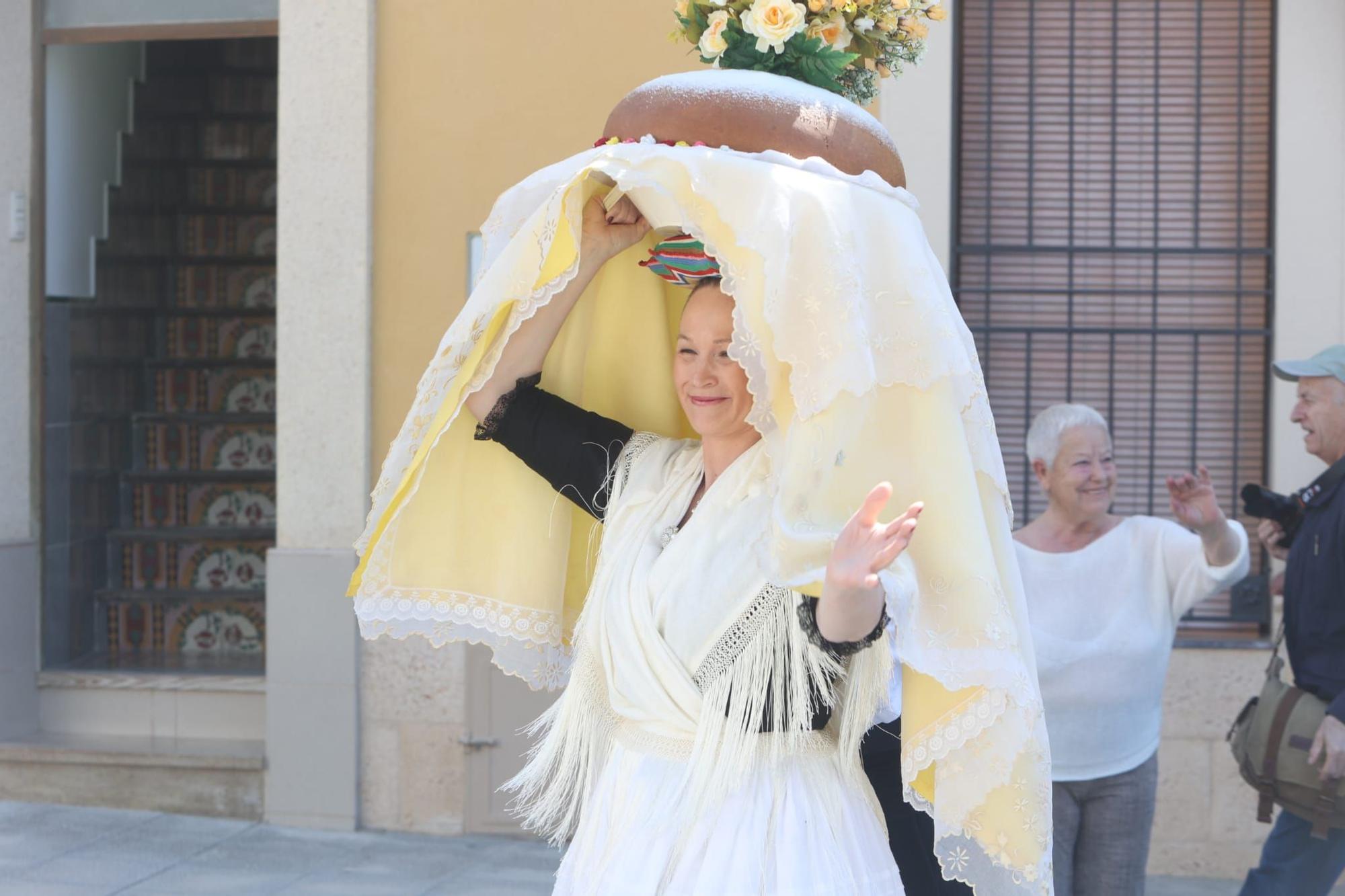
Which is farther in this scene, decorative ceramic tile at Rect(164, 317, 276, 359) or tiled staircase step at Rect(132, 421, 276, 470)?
decorative ceramic tile at Rect(164, 317, 276, 359)

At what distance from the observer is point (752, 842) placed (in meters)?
2.27

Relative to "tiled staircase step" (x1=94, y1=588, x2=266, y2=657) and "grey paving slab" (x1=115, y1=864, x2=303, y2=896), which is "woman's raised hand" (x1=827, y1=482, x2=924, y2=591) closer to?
"grey paving slab" (x1=115, y1=864, x2=303, y2=896)

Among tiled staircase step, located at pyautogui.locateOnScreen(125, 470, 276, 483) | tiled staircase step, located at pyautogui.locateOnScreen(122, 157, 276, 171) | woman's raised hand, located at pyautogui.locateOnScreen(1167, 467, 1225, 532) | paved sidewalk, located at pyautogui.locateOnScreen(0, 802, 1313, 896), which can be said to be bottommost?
paved sidewalk, located at pyautogui.locateOnScreen(0, 802, 1313, 896)

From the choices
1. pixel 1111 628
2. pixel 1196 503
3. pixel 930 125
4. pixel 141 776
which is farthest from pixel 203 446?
pixel 1196 503

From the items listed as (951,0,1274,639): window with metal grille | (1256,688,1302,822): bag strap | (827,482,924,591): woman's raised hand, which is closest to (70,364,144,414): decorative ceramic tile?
(951,0,1274,639): window with metal grille

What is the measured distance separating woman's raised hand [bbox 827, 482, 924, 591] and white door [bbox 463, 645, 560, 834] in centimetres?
372

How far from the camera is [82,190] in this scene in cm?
688

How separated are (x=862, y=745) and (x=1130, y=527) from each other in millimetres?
1666

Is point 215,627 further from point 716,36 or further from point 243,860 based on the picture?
point 716,36

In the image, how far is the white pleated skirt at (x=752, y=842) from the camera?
225 centimetres

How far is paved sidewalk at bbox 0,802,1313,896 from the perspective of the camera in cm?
502

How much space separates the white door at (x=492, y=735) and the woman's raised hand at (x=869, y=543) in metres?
3.72

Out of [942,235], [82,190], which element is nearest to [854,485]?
[942,235]

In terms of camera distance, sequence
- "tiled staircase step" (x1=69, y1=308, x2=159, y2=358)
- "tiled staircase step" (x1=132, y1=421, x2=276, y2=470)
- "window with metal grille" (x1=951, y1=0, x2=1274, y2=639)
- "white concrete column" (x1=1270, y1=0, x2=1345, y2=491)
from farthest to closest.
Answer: "tiled staircase step" (x1=132, y1=421, x2=276, y2=470) → "tiled staircase step" (x1=69, y1=308, x2=159, y2=358) → "window with metal grille" (x1=951, y1=0, x2=1274, y2=639) → "white concrete column" (x1=1270, y1=0, x2=1345, y2=491)
